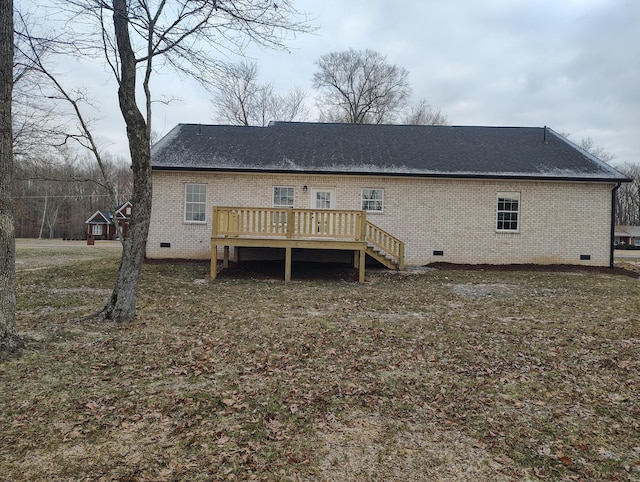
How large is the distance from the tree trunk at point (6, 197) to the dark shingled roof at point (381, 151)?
29.6ft

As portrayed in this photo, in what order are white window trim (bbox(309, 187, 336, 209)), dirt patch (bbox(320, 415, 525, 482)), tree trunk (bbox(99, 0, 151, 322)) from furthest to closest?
1. white window trim (bbox(309, 187, 336, 209))
2. tree trunk (bbox(99, 0, 151, 322))
3. dirt patch (bbox(320, 415, 525, 482))

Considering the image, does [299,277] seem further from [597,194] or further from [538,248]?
[597,194]

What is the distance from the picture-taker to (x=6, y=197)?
511 centimetres

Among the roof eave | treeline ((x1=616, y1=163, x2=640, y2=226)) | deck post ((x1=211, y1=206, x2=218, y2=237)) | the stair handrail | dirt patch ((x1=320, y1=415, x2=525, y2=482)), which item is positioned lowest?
dirt patch ((x1=320, y1=415, x2=525, y2=482))

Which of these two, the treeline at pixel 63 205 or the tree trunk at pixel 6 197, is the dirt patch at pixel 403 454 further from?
the treeline at pixel 63 205

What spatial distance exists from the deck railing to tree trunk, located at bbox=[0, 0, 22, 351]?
6.46 meters

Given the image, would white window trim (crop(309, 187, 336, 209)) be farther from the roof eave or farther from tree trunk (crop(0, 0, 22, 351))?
tree trunk (crop(0, 0, 22, 351))

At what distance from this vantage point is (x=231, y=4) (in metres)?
7.27

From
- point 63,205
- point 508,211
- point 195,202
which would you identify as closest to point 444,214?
point 508,211

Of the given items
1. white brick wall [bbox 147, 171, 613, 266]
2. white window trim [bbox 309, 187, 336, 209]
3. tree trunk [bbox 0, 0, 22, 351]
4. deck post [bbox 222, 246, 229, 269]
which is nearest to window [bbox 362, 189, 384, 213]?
white brick wall [bbox 147, 171, 613, 266]

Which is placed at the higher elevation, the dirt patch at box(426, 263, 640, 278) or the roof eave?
the roof eave

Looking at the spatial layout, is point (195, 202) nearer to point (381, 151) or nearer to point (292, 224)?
point (292, 224)

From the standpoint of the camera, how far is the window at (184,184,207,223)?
1461cm

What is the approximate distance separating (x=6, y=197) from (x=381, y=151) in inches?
512
